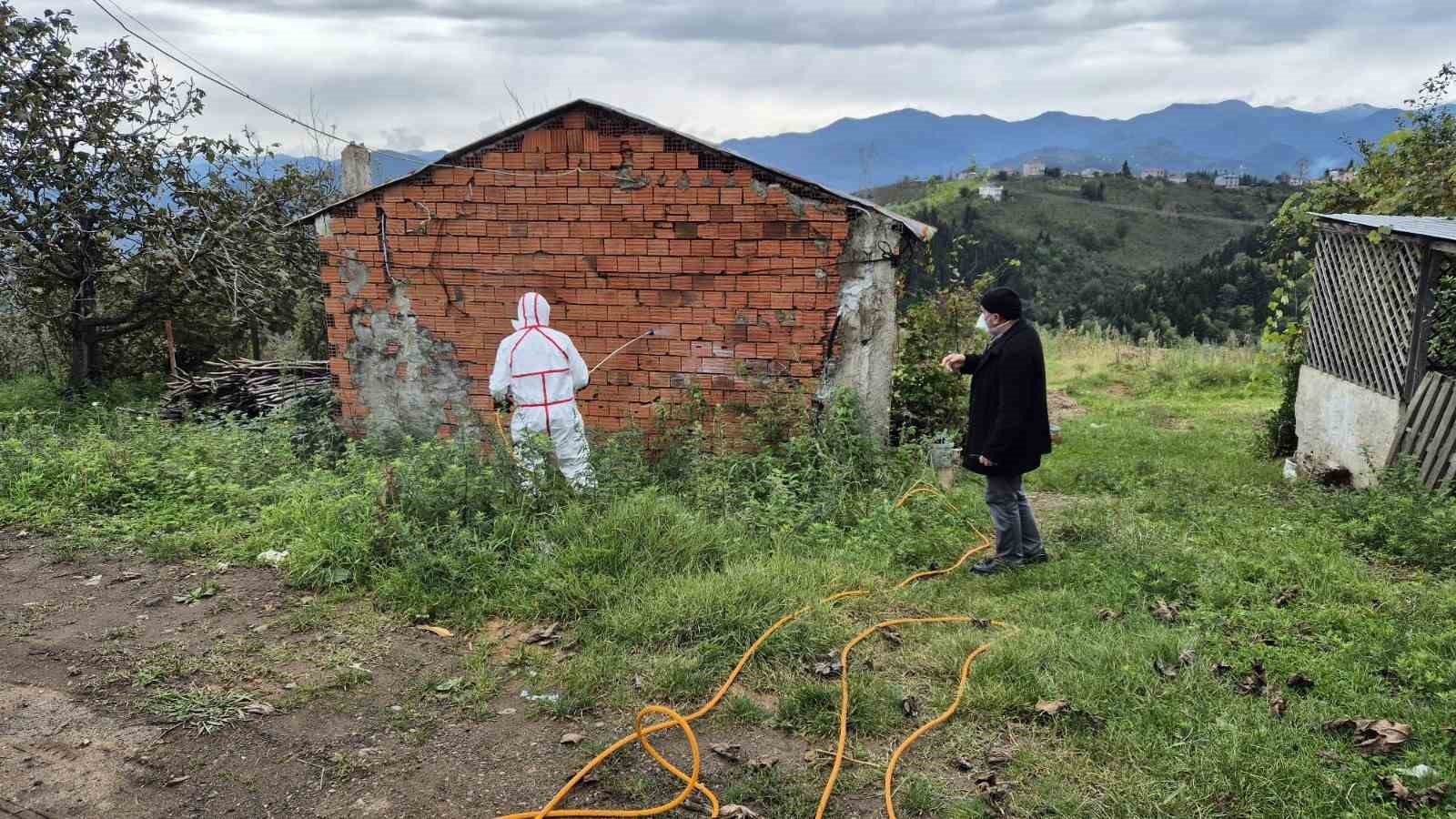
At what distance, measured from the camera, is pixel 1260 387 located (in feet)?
45.8

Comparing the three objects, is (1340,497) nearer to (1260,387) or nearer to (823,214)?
(823,214)

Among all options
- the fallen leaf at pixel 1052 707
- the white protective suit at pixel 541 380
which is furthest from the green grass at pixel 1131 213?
the fallen leaf at pixel 1052 707

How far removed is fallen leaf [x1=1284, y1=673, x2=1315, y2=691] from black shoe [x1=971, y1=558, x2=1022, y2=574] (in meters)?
1.66

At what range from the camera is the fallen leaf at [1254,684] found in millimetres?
3566

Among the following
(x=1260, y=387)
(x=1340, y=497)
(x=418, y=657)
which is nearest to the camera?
(x=418, y=657)

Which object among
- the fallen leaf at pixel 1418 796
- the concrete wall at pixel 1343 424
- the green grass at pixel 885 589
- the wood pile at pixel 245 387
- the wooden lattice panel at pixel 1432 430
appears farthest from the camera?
the wood pile at pixel 245 387

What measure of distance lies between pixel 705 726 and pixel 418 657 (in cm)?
147

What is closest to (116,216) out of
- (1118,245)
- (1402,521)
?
(1402,521)

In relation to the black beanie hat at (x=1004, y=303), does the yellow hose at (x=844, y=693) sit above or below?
below

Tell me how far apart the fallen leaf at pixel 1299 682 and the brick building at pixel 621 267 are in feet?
12.5

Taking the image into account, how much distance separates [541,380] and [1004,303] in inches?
124

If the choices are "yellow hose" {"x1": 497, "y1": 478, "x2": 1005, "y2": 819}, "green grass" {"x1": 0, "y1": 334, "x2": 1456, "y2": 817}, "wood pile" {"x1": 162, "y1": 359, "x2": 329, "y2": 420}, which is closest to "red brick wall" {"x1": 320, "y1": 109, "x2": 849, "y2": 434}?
"green grass" {"x1": 0, "y1": 334, "x2": 1456, "y2": 817}

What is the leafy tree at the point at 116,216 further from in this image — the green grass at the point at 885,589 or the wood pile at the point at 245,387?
the green grass at the point at 885,589

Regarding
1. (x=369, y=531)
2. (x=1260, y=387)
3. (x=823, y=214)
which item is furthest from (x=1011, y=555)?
(x=1260, y=387)
